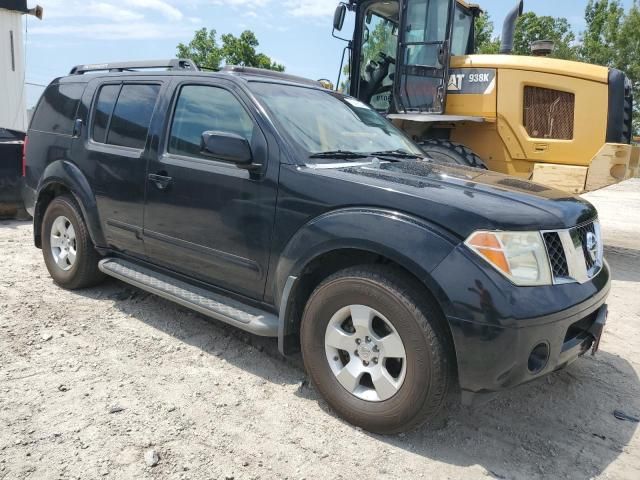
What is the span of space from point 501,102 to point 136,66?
477cm

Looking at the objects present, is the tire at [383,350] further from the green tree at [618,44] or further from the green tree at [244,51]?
the green tree at [244,51]

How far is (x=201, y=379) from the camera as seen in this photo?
11.2 feet

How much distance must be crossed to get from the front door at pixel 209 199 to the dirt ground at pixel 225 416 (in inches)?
23.3

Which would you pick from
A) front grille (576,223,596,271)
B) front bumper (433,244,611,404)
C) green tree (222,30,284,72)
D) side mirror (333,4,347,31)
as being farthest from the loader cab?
green tree (222,30,284,72)

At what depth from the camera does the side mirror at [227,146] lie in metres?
3.16

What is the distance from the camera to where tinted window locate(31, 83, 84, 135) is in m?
4.78

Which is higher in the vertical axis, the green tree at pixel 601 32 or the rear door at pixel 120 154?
the green tree at pixel 601 32

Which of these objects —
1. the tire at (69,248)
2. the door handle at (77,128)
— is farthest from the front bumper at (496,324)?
the door handle at (77,128)

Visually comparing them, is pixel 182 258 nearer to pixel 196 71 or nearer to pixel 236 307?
pixel 236 307

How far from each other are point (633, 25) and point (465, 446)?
30.9 meters

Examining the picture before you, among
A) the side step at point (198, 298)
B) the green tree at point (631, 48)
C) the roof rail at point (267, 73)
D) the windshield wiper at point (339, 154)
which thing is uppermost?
the green tree at point (631, 48)

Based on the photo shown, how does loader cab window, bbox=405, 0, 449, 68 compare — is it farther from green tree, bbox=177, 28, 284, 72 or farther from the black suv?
green tree, bbox=177, 28, 284, 72

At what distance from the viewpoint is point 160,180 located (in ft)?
12.6

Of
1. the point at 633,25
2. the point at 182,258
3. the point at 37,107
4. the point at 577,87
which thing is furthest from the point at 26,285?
the point at 633,25
